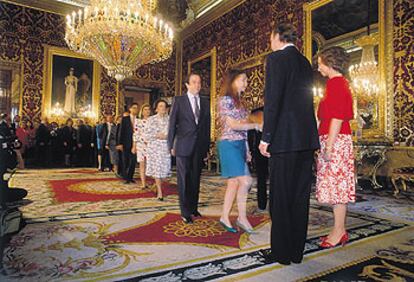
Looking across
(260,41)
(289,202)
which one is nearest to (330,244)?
(289,202)

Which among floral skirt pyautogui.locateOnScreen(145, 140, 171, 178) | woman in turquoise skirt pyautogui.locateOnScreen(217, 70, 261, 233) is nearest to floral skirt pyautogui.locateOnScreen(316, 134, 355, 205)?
woman in turquoise skirt pyautogui.locateOnScreen(217, 70, 261, 233)

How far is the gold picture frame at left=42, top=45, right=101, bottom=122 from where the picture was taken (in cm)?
998

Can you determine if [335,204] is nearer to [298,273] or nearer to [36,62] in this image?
[298,273]

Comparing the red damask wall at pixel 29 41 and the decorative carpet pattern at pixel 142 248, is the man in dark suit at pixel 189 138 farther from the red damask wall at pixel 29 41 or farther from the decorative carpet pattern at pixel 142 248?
the red damask wall at pixel 29 41

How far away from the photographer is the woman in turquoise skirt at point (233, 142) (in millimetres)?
2588

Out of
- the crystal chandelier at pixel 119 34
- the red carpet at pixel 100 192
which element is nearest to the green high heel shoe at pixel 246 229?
the red carpet at pixel 100 192

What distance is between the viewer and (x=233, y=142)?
2.61m

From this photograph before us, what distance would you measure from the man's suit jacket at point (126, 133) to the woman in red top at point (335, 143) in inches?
169

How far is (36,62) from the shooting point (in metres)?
9.86

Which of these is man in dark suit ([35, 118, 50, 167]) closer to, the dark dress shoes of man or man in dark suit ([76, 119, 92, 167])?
man in dark suit ([76, 119, 92, 167])

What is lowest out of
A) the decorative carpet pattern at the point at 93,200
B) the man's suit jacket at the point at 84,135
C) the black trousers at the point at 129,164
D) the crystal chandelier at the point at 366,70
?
the decorative carpet pattern at the point at 93,200

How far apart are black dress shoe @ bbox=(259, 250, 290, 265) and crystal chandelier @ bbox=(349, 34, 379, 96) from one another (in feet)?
16.3

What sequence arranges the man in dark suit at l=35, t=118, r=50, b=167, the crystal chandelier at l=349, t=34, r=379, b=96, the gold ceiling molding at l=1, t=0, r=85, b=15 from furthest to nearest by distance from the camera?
the gold ceiling molding at l=1, t=0, r=85, b=15 → the man in dark suit at l=35, t=118, r=50, b=167 → the crystal chandelier at l=349, t=34, r=379, b=96

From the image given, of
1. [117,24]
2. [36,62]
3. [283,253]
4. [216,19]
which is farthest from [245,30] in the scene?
[283,253]
